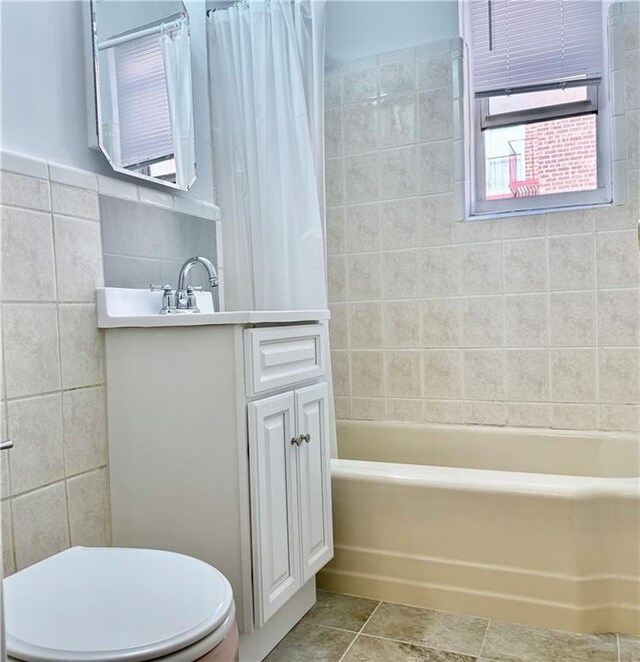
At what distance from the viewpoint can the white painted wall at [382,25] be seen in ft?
7.77

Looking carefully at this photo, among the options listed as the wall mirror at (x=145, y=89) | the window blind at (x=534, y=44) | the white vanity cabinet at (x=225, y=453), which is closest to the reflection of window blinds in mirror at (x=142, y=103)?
the wall mirror at (x=145, y=89)

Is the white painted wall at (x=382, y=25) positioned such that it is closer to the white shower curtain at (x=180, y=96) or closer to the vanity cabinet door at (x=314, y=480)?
the white shower curtain at (x=180, y=96)

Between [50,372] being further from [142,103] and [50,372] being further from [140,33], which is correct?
[140,33]

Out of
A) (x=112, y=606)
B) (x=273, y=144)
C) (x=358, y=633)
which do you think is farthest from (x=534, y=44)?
(x=112, y=606)

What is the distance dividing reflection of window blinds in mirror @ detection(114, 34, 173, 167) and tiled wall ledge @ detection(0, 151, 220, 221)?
0.08 meters

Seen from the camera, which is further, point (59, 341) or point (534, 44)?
point (534, 44)

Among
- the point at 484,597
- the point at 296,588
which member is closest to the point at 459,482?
the point at 484,597

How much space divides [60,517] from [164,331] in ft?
1.72

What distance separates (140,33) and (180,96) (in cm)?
23

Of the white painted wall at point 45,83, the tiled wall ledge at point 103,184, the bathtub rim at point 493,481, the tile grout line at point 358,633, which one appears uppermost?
the white painted wall at point 45,83

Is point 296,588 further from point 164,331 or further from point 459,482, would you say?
point 164,331

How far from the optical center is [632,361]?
7.02 ft

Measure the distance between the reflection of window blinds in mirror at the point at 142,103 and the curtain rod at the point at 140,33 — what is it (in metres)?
0.01

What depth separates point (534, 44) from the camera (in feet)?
7.66
